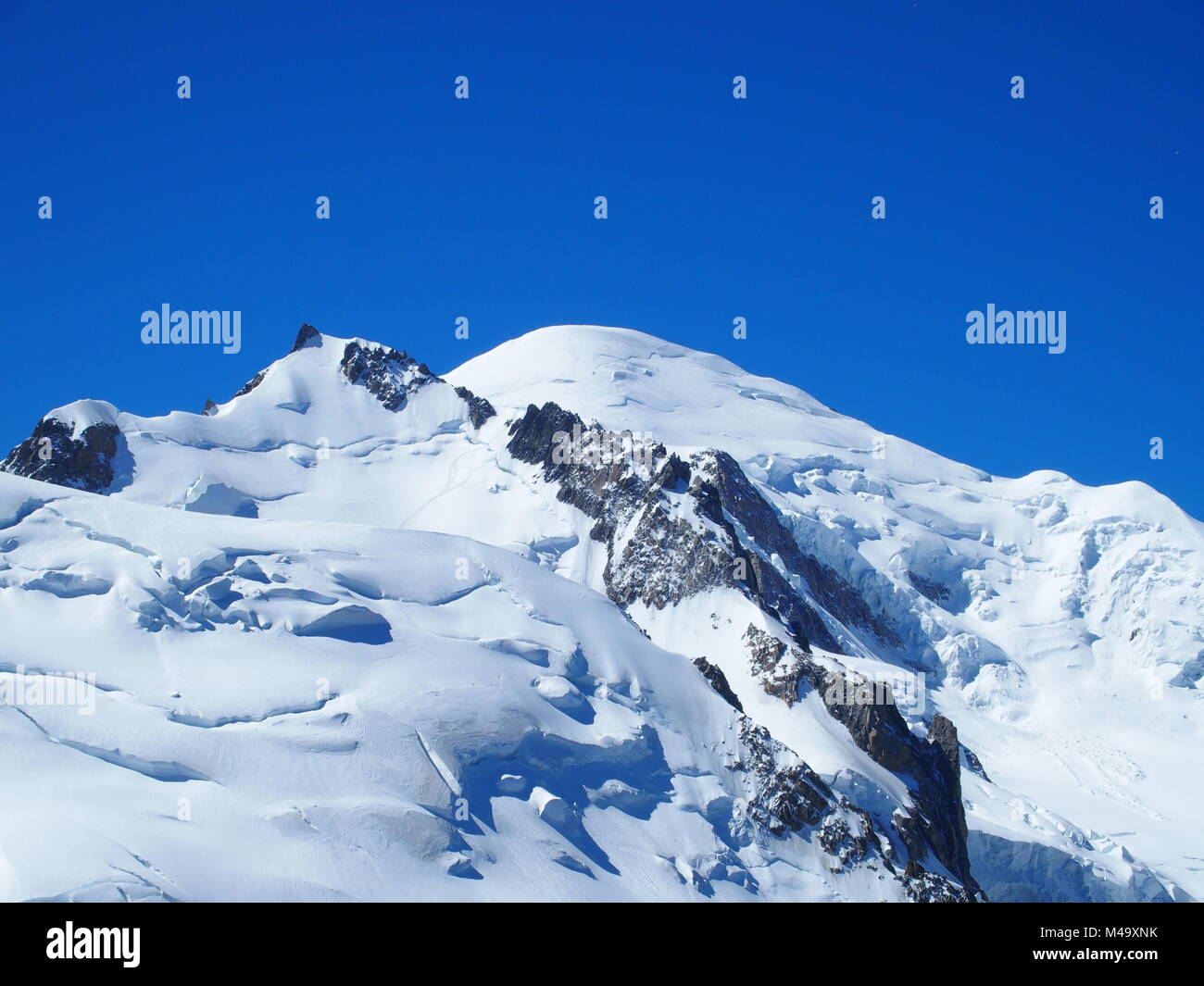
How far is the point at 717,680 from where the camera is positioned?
86.0 metres

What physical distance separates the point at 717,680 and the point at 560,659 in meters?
13.1

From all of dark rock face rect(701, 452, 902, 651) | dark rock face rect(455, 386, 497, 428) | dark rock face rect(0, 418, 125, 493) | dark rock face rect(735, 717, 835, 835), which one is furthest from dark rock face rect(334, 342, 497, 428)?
dark rock face rect(735, 717, 835, 835)

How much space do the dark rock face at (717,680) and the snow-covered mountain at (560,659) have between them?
2.65 feet

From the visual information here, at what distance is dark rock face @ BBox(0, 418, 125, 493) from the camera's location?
113m

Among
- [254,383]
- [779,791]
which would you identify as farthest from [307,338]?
[779,791]

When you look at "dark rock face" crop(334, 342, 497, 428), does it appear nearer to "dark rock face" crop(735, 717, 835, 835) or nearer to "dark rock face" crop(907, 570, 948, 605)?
"dark rock face" crop(907, 570, 948, 605)

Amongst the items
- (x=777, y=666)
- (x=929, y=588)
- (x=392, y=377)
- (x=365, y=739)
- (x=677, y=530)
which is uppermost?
(x=392, y=377)

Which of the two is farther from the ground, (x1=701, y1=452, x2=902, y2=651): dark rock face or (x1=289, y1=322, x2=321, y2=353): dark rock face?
(x1=289, y1=322, x2=321, y2=353): dark rock face

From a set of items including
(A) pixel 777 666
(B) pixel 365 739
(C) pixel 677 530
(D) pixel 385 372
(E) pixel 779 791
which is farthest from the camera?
(D) pixel 385 372

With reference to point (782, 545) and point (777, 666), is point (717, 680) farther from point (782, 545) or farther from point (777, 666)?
point (782, 545)

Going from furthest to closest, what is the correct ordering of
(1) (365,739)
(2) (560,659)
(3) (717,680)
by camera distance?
(3) (717,680) → (2) (560,659) → (1) (365,739)

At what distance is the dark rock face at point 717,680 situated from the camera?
85.3 meters

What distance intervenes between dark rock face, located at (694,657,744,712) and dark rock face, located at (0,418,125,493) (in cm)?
5333

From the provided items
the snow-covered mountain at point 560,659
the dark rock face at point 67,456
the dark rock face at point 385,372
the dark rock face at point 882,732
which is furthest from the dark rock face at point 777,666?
the dark rock face at point 385,372
